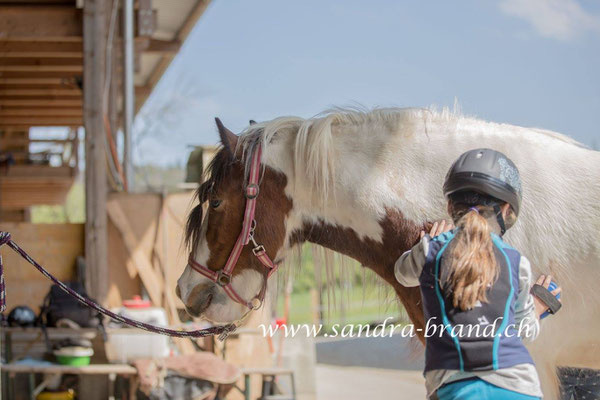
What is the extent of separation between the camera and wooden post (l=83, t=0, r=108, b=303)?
5891 mm

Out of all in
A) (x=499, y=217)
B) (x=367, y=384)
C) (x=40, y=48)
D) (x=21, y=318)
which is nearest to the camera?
(x=499, y=217)

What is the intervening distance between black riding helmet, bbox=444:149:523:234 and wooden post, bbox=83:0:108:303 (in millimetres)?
4511

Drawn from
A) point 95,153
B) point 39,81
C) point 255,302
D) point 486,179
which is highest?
point 39,81

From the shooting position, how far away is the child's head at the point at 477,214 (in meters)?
1.67

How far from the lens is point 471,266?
5.43ft

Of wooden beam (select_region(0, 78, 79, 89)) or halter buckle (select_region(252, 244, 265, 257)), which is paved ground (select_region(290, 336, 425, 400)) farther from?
wooden beam (select_region(0, 78, 79, 89))

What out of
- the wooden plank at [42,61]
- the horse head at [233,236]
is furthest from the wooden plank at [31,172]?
the horse head at [233,236]

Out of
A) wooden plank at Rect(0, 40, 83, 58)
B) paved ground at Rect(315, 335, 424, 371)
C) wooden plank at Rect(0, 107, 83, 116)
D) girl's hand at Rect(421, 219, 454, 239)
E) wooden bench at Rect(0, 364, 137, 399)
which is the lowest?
paved ground at Rect(315, 335, 424, 371)

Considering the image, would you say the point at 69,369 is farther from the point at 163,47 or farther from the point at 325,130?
the point at 163,47

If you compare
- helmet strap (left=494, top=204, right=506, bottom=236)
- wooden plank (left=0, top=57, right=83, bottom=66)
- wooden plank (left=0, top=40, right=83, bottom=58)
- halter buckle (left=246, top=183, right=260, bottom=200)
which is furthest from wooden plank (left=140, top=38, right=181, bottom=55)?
helmet strap (left=494, top=204, right=506, bottom=236)

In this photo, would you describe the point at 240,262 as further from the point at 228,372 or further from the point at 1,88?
the point at 1,88

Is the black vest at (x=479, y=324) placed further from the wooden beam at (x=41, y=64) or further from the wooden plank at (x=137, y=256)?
the wooden beam at (x=41, y=64)

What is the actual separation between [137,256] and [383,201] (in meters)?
4.27

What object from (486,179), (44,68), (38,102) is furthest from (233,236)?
(38,102)
